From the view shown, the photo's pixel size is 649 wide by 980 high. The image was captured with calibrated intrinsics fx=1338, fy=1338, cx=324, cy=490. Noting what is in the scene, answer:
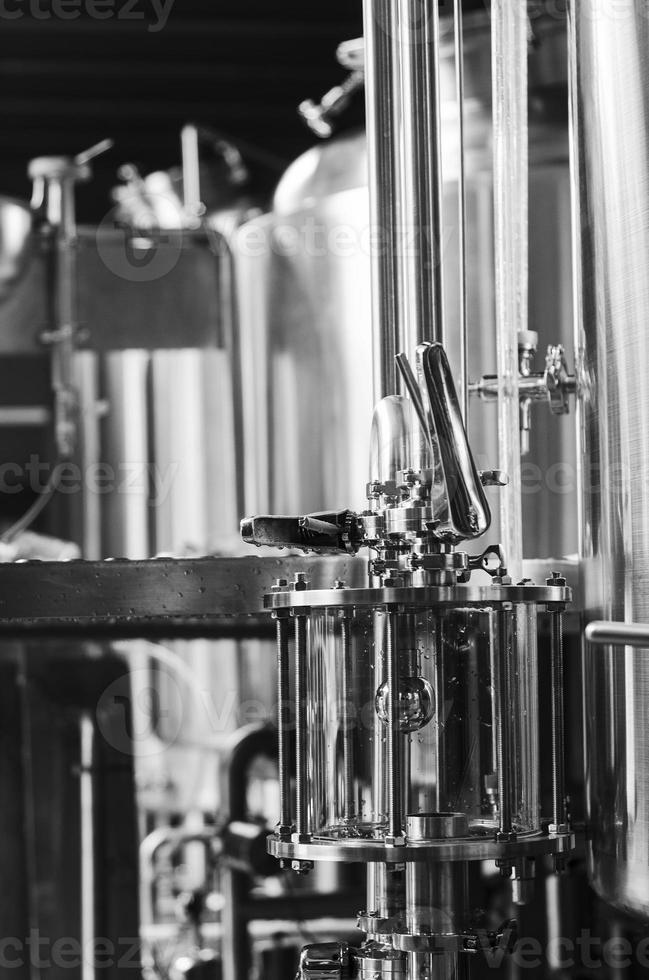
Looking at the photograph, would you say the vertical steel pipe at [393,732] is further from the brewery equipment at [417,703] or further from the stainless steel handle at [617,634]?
the stainless steel handle at [617,634]

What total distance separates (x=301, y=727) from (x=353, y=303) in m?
1.04

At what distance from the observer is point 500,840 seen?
128 centimetres

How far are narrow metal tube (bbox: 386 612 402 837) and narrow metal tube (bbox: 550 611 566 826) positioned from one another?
8.1 inches

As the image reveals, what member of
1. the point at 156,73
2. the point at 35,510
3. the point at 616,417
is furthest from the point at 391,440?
the point at 156,73

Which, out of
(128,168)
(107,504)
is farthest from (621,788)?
(128,168)

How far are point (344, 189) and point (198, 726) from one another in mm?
1074

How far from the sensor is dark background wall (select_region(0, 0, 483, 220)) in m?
3.70

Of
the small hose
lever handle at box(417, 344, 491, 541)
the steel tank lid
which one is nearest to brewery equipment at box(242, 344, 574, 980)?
lever handle at box(417, 344, 491, 541)

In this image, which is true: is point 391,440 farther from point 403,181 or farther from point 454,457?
point 403,181

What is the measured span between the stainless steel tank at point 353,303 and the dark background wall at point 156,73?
4.07ft

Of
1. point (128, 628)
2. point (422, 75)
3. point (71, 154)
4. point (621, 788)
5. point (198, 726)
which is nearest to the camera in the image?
point (621, 788)

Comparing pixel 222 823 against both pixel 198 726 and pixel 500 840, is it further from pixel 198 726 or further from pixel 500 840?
pixel 500 840

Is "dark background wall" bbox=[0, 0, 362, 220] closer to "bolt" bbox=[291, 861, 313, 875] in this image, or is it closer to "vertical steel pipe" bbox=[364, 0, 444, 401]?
"vertical steel pipe" bbox=[364, 0, 444, 401]

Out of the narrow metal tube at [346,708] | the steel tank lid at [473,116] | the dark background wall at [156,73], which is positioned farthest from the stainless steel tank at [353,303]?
the dark background wall at [156,73]
